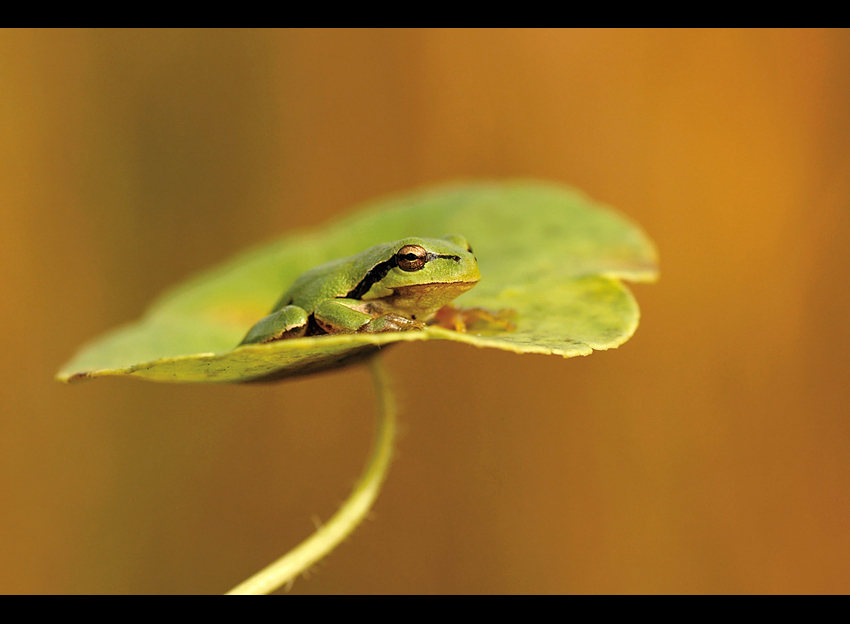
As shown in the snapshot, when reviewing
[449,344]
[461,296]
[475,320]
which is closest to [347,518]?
[475,320]

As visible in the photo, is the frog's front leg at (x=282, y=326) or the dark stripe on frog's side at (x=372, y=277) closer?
the frog's front leg at (x=282, y=326)

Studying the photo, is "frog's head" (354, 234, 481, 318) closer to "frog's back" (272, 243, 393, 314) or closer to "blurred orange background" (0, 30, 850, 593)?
"frog's back" (272, 243, 393, 314)

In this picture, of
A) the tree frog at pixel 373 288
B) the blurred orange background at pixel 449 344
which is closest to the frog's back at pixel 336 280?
the tree frog at pixel 373 288

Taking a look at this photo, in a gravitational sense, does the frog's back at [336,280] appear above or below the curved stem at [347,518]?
above

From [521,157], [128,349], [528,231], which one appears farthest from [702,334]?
[128,349]

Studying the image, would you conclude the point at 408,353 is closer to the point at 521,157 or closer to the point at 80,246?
the point at 521,157

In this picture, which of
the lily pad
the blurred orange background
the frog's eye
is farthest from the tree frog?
the blurred orange background

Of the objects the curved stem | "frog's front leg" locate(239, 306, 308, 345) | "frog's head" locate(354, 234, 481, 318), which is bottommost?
the curved stem

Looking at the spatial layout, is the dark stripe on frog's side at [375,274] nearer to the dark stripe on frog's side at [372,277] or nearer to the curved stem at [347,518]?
the dark stripe on frog's side at [372,277]
